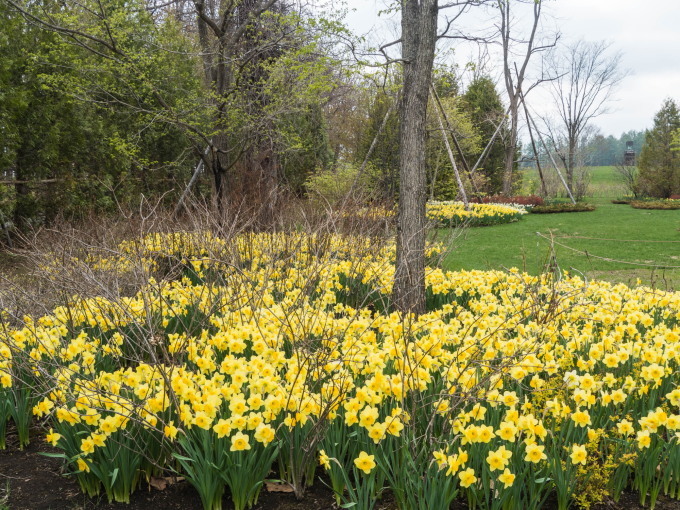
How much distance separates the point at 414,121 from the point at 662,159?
95.3ft

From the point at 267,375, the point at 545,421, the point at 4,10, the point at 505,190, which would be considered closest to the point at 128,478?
the point at 267,375

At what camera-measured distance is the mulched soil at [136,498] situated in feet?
7.79

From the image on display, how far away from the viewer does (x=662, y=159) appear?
28516 millimetres

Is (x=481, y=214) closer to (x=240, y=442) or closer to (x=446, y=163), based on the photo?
(x=446, y=163)

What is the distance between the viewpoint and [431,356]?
2.93 m

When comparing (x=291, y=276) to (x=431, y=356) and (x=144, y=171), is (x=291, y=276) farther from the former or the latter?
(x=144, y=171)

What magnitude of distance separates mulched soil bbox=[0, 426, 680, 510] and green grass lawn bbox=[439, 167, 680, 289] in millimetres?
3700

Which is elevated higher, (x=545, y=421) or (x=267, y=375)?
(x=267, y=375)

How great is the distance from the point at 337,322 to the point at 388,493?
4.02ft

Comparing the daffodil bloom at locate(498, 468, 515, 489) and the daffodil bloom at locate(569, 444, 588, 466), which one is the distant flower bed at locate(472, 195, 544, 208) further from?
the daffodil bloom at locate(498, 468, 515, 489)

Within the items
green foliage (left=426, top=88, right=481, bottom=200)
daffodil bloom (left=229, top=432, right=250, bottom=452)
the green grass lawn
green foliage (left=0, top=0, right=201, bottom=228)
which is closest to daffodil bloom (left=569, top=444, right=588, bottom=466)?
daffodil bloom (left=229, top=432, right=250, bottom=452)

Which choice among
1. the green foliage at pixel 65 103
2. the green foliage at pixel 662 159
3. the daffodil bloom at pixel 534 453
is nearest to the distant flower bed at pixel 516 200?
the green foliage at pixel 662 159

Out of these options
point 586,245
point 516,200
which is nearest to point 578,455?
point 586,245

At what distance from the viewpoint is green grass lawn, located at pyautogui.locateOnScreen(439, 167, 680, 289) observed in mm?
8172
